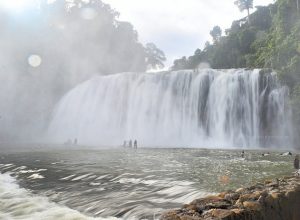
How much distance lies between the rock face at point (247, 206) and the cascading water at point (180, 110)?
31420 millimetres

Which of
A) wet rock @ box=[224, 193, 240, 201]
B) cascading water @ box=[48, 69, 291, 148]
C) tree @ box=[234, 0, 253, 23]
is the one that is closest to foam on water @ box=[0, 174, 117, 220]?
wet rock @ box=[224, 193, 240, 201]

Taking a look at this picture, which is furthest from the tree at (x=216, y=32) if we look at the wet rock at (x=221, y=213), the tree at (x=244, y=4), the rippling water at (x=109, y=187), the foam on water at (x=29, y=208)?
the wet rock at (x=221, y=213)

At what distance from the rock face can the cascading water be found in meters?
31.4

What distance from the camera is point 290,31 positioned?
39.8 m

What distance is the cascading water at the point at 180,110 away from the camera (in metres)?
39.3

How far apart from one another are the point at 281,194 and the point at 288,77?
3230 cm

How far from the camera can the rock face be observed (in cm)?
568

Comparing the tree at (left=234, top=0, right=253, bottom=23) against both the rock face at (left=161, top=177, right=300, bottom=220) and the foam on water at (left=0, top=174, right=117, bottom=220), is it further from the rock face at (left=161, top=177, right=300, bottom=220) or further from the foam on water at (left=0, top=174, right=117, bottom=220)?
the rock face at (left=161, top=177, right=300, bottom=220)

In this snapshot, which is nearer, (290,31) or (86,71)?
(290,31)

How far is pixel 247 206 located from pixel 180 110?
39.6m

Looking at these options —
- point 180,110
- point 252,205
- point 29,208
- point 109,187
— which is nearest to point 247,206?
Answer: point 252,205

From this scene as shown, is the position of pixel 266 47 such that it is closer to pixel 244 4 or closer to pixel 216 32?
pixel 244 4

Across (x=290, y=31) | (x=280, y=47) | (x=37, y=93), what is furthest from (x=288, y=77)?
(x=37, y=93)

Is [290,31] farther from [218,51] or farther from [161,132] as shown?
[218,51]
